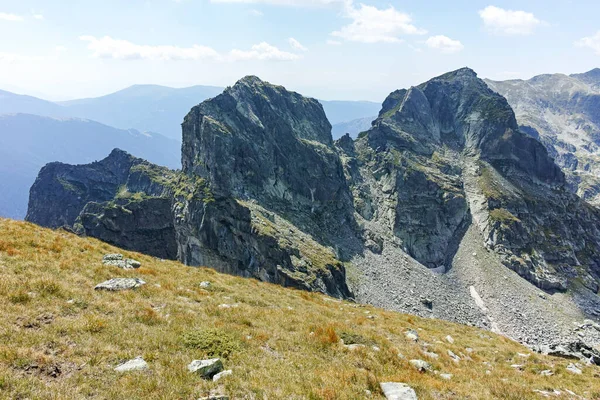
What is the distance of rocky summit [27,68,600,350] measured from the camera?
9912 cm

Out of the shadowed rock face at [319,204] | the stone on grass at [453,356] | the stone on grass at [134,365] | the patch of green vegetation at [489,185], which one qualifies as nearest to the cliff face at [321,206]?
the shadowed rock face at [319,204]

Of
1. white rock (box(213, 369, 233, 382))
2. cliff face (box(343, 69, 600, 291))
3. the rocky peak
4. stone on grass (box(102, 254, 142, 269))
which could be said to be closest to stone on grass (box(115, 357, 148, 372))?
white rock (box(213, 369, 233, 382))

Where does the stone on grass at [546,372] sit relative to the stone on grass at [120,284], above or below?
below

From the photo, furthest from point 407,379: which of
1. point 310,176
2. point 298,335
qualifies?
point 310,176

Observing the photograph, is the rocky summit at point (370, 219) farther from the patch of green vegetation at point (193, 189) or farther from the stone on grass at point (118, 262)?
the stone on grass at point (118, 262)

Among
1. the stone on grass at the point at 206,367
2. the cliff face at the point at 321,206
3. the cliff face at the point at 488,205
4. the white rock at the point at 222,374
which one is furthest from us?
the cliff face at the point at 488,205

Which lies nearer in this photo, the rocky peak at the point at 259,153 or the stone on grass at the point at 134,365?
the stone on grass at the point at 134,365

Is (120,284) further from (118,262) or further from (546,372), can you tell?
(546,372)

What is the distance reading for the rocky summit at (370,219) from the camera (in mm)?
99125

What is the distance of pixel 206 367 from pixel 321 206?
435 ft

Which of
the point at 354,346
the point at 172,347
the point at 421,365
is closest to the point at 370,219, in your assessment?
the point at 421,365

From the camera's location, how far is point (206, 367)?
1177 centimetres

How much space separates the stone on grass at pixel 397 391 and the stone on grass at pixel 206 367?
6211 millimetres

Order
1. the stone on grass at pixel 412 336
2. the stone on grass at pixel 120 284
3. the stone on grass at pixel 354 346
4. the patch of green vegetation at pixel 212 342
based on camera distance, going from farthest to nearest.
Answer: the stone on grass at pixel 412 336 < the stone on grass at pixel 120 284 < the stone on grass at pixel 354 346 < the patch of green vegetation at pixel 212 342
